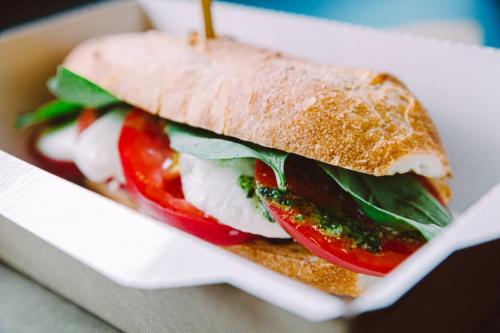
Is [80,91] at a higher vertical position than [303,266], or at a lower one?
higher

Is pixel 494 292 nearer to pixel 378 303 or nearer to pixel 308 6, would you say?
pixel 378 303

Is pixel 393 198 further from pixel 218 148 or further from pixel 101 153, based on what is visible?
pixel 101 153

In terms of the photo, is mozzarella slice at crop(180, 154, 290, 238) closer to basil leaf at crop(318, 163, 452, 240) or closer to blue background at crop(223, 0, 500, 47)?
basil leaf at crop(318, 163, 452, 240)

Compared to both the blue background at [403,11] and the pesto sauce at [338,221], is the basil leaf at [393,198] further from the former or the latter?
the blue background at [403,11]

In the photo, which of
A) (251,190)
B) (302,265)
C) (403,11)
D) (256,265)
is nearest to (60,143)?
(251,190)

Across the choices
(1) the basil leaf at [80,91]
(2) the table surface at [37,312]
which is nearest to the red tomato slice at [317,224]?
(2) the table surface at [37,312]

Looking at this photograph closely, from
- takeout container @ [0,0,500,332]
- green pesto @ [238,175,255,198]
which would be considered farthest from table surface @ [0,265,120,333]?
green pesto @ [238,175,255,198]
